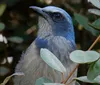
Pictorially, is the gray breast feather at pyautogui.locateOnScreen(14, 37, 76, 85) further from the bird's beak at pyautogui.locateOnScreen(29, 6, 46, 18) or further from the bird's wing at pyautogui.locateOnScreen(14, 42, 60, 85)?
the bird's beak at pyautogui.locateOnScreen(29, 6, 46, 18)

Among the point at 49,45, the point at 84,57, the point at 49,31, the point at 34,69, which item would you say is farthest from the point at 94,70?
the point at 49,31

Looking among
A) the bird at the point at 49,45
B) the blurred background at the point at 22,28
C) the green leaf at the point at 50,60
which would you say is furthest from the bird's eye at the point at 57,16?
the green leaf at the point at 50,60

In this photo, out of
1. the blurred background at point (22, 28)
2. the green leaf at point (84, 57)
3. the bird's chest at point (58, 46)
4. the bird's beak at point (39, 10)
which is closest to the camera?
the green leaf at point (84, 57)

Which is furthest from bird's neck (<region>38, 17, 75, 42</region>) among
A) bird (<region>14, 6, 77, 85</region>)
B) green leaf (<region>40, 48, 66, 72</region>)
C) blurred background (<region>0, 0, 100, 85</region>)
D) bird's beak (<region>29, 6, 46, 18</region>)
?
green leaf (<region>40, 48, 66, 72</region>)

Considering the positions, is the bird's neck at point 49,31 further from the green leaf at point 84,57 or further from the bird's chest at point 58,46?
the green leaf at point 84,57

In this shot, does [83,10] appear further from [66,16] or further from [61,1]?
[66,16]
